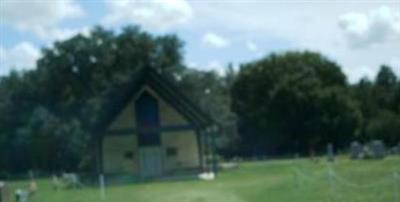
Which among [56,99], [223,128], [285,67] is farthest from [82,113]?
[285,67]

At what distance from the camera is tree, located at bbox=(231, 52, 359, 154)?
8856 centimetres

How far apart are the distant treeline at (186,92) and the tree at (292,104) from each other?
109 mm

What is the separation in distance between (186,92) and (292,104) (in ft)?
55.0

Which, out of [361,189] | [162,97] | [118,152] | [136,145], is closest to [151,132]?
[136,145]

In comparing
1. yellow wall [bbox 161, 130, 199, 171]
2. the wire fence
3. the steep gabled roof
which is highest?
the steep gabled roof

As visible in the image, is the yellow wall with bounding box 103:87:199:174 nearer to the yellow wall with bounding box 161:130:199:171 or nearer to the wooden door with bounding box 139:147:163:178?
the yellow wall with bounding box 161:130:199:171

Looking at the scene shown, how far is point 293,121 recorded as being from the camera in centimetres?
9094

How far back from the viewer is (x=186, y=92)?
3125 inches

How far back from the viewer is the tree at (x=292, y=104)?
291 feet

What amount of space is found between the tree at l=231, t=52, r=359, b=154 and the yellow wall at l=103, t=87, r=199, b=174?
3265 cm

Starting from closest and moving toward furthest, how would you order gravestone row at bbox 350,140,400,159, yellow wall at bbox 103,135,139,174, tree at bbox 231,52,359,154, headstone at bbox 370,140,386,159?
headstone at bbox 370,140,386,159
gravestone row at bbox 350,140,400,159
yellow wall at bbox 103,135,139,174
tree at bbox 231,52,359,154

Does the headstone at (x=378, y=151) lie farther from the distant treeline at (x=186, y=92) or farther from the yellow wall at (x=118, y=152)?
the distant treeline at (x=186, y=92)

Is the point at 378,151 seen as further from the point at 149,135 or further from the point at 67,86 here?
the point at 67,86

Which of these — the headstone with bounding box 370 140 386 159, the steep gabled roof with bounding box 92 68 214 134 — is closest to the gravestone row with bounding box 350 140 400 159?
the headstone with bounding box 370 140 386 159
